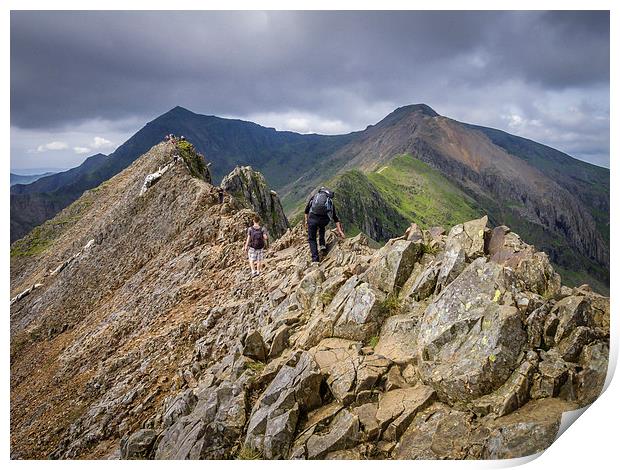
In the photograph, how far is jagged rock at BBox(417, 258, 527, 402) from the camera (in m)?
9.03

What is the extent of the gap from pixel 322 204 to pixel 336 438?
8.58 meters

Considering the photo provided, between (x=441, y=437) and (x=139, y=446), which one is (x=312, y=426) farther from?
(x=139, y=446)

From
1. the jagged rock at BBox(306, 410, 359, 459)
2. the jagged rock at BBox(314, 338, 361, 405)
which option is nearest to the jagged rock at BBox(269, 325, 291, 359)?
the jagged rock at BBox(314, 338, 361, 405)

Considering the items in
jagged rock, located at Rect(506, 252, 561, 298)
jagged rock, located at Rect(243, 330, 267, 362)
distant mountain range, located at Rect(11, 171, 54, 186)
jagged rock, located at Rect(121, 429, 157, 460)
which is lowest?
jagged rock, located at Rect(121, 429, 157, 460)

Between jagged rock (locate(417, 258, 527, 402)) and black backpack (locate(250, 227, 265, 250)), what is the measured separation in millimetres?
10352

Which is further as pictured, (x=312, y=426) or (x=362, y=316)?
(x=362, y=316)

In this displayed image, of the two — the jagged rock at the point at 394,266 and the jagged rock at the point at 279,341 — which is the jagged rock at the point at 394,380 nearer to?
the jagged rock at the point at 394,266

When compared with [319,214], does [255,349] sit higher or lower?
lower

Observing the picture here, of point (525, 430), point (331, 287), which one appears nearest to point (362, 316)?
point (331, 287)

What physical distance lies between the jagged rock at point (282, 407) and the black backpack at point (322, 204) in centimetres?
639

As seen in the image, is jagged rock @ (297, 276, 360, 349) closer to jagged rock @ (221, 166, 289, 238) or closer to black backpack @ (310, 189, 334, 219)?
black backpack @ (310, 189, 334, 219)

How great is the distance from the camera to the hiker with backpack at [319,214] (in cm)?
1543

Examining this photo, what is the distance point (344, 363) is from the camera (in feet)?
34.9

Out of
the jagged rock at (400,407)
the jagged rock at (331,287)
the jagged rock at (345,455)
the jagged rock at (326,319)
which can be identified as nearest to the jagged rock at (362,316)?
the jagged rock at (326,319)
